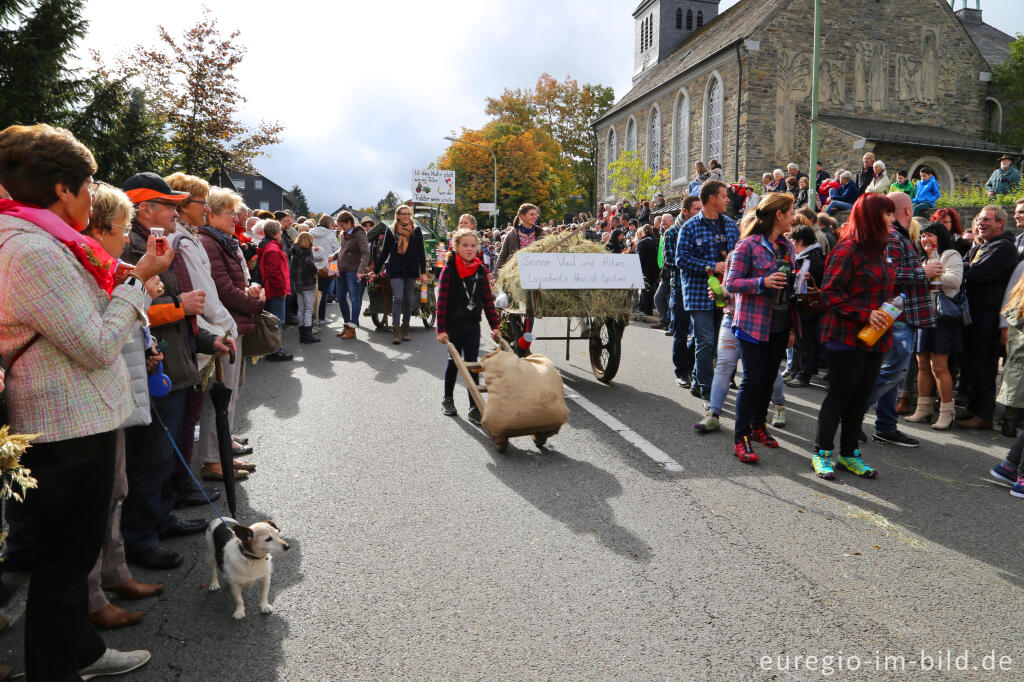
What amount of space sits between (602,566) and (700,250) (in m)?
4.24

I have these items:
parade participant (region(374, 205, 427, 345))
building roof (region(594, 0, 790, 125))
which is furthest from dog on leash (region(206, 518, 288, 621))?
building roof (region(594, 0, 790, 125))

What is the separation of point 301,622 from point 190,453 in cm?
209

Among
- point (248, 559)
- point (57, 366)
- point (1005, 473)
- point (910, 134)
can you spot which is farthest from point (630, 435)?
point (910, 134)

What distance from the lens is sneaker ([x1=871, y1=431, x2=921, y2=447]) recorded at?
5.95 meters

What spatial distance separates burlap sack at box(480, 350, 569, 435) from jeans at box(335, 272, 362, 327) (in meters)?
7.46

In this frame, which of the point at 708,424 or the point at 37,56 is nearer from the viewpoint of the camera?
the point at 708,424

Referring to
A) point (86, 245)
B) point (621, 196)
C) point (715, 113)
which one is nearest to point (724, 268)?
point (86, 245)

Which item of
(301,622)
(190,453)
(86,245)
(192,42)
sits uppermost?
(192,42)

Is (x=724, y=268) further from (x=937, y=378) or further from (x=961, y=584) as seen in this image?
(x=961, y=584)

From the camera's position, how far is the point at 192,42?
2467cm

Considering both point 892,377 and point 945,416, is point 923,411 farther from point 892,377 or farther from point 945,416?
point 892,377

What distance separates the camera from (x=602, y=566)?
362 cm

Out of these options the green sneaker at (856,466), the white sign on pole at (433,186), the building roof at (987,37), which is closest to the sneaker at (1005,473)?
the green sneaker at (856,466)

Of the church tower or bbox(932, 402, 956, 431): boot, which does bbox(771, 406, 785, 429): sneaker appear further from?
the church tower
